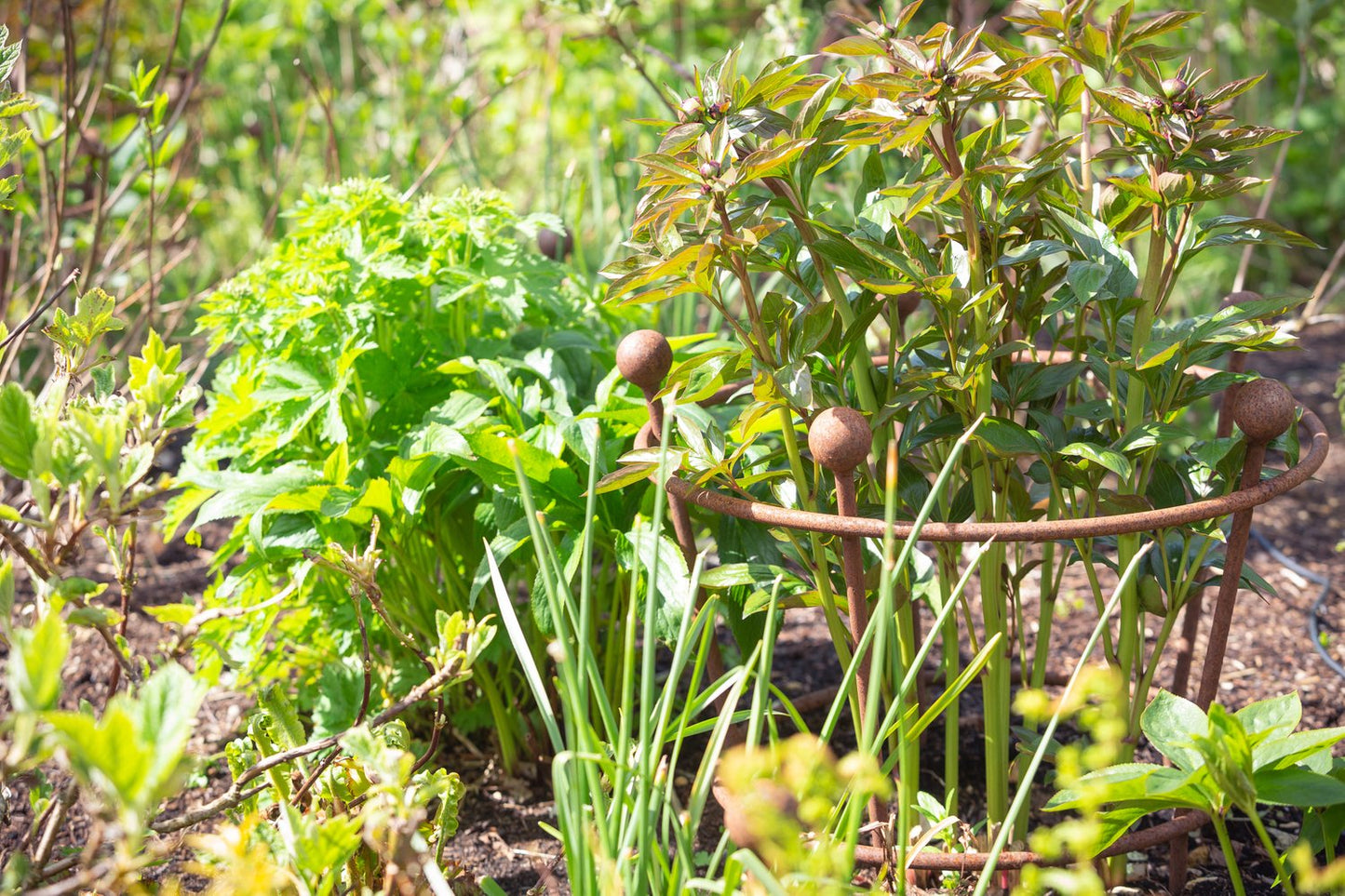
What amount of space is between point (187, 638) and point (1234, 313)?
1.06 m

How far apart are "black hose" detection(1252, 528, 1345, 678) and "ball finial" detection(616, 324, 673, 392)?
4.47ft

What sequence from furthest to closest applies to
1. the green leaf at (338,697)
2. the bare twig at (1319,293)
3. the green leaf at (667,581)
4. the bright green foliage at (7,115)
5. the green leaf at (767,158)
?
the bare twig at (1319,293) < the green leaf at (338,697) < the green leaf at (667,581) < the bright green foliage at (7,115) < the green leaf at (767,158)

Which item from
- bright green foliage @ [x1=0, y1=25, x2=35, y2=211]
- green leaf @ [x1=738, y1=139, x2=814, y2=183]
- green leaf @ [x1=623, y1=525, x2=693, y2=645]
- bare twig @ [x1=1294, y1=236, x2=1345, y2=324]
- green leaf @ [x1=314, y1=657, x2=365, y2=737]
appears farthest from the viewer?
bare twig @ [x1=1294, y1=236, x2=1345, y2=324]

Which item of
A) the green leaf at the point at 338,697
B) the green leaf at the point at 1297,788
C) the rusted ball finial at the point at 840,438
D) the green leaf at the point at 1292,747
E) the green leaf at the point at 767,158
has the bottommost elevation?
the green leaf at the point at 338,697

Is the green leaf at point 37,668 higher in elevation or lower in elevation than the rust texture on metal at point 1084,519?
higher

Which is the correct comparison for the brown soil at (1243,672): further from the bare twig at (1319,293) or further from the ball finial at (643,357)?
the ball finial at (643,357)

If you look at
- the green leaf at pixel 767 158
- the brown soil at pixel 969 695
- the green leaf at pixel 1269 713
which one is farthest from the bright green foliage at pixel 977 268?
the brown soil at pixel 969 695

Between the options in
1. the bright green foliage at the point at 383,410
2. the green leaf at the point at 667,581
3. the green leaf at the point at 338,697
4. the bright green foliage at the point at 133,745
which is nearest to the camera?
the bright green foliage at the point at 133,745

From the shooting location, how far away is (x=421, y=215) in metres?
1.67

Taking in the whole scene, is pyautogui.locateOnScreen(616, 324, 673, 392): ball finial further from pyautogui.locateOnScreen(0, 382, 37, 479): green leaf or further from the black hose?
the black hose

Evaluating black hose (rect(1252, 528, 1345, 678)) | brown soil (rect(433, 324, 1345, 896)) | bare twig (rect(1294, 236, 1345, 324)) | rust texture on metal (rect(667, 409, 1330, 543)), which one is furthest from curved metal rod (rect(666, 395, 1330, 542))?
black hose (rect(1252, 528, 1345, 678))

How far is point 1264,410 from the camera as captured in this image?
3.50ft

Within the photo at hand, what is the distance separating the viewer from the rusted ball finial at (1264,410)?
106 centimetres

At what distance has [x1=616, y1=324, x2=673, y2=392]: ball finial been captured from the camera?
116 centimetres
